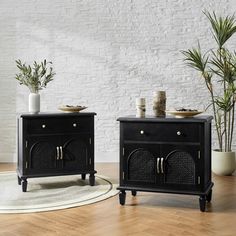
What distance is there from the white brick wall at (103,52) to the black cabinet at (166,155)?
2.43 m

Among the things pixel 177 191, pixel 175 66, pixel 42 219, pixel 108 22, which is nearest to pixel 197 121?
pixel 177 191

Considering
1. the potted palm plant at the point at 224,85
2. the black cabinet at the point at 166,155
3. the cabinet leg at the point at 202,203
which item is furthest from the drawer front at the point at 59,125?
the potted palm plant at the point at 224,85

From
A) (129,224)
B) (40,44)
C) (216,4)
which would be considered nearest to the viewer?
(129,224)

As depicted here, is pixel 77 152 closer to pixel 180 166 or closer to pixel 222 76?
pixel 180 166

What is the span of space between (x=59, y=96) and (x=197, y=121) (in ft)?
10.6

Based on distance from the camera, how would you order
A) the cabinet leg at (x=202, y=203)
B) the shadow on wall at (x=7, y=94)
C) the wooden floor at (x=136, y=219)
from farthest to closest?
the shadow on wall at (x=7, y=94)
the cabinet leg at (x=202, y=203)
the wooden floor at (x=136, y=219)

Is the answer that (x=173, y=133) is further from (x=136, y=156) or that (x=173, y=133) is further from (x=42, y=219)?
(x=42, y=219)

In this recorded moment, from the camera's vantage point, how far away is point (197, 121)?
3928 millimetres

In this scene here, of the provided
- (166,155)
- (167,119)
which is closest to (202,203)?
(166,155)

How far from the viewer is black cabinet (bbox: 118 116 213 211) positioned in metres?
3.96

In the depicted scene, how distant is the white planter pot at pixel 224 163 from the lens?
565cm

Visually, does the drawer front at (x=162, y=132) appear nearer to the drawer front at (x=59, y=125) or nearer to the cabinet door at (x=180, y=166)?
the cabinet door at (x=180, y=166)

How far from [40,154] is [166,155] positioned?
4.75 ft

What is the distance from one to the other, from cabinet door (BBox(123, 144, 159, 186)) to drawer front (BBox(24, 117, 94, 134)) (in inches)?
34.2
